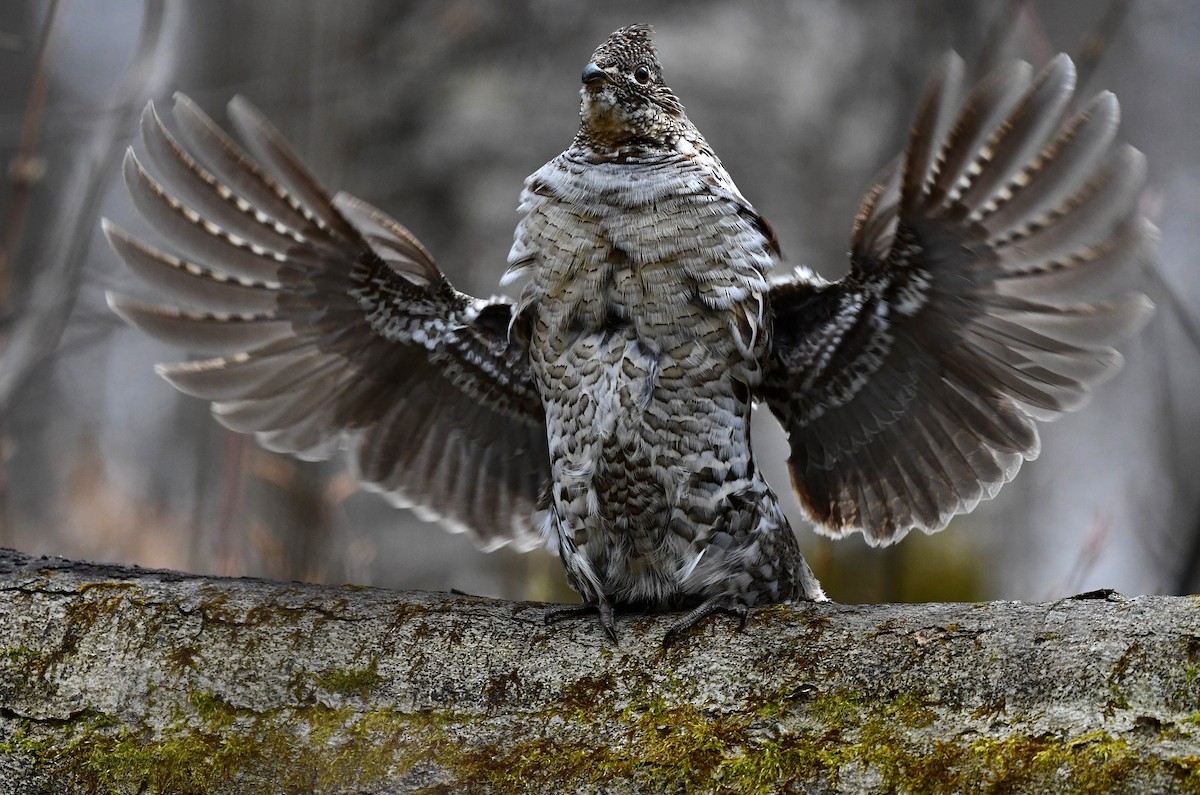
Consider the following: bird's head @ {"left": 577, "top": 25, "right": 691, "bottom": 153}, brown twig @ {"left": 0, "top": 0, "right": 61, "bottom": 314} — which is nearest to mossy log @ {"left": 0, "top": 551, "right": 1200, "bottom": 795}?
brown twig @ {"left": 0, "top": 0, "right": 61, "bottom": 314}

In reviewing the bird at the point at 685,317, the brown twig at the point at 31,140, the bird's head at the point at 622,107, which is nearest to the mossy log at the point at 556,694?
the bird at the point at 685,317

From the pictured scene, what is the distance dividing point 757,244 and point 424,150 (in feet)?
9.21

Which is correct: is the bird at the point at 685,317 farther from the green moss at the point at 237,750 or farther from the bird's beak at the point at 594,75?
the green moss at the point at 237,750

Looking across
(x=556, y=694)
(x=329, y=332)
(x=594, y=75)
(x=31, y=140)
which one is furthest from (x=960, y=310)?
(x=31, y=140)

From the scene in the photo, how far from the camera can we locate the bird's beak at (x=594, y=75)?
3627 millimetres

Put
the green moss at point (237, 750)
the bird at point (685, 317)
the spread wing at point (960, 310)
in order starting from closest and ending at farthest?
the green moss at point (237, 750) < the spread wing at point (960, 310) < the bird at point (685, 317)

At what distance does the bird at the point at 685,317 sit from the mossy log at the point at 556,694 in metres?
0.28

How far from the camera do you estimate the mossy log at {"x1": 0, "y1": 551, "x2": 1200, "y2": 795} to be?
228 cm

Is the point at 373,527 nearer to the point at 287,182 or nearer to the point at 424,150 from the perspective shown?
the point at 424,150

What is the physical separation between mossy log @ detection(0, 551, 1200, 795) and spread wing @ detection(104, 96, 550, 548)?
111 centimetres

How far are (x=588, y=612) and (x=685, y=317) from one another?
91cm

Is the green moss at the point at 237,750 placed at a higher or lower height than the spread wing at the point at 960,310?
lower

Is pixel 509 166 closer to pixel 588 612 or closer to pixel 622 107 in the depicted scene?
pixel 622 107

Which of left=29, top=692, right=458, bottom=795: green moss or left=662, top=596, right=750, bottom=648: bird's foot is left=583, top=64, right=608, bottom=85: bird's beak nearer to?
left=662, top=596, right=750, bottom=648: bird's foot
